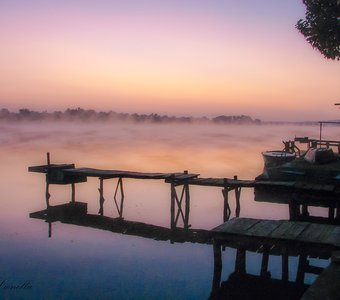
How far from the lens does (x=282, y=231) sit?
9.99 m

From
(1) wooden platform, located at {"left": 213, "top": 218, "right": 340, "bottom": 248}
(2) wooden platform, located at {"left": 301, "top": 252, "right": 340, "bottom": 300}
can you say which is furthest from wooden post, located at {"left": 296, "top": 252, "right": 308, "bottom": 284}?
(2) wooden platform, located at {"left": 301, "top": 252, "right": 340, "bottom": 300}

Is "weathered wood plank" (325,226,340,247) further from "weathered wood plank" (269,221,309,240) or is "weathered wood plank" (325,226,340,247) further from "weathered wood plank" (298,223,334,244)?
"weathered wood plank" (269,221,309,240)

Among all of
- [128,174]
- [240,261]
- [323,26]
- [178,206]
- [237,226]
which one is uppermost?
[323,26]

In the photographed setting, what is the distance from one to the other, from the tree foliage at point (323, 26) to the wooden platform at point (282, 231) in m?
18.4

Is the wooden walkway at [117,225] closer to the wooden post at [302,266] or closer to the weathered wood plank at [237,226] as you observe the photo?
the wooden post at [302,266]

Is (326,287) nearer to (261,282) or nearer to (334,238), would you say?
(334,238)

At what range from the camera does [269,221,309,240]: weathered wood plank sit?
9.54 meters

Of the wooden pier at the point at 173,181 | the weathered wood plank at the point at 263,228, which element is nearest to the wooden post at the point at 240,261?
the weathered wood plank at the point at 263,228

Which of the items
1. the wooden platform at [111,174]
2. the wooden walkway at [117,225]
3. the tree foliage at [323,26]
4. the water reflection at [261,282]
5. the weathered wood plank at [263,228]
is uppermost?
the tree foliage at [323,26]

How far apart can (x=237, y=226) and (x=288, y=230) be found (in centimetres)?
132

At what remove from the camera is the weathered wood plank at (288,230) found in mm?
9539

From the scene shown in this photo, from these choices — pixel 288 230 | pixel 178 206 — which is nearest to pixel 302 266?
pixel 288 230

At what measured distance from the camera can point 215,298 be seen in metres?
11.9

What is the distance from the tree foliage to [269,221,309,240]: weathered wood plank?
60.0 ft
